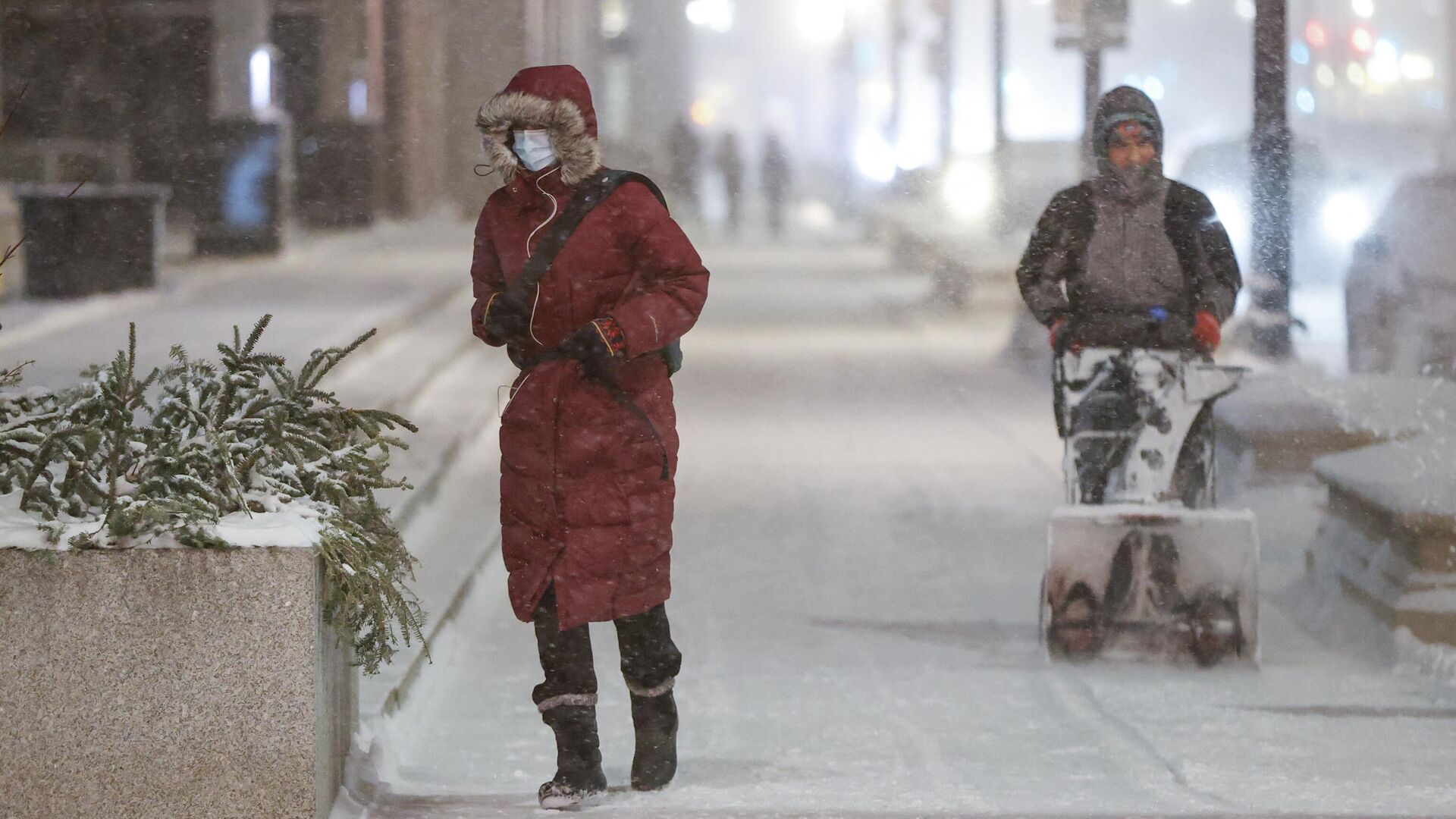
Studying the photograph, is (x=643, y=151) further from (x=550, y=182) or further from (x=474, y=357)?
(x=550, y=182)

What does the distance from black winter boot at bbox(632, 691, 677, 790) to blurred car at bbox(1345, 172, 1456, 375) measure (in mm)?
6057

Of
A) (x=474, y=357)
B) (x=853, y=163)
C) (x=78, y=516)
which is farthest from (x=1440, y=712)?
(x=853, y=163)

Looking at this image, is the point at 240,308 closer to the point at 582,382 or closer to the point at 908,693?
the point at 908,693

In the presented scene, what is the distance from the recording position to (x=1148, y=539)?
19.6 feet

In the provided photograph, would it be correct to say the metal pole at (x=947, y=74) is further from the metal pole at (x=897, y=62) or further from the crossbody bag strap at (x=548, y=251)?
the crossbody bag strap at (x=548, y=251)

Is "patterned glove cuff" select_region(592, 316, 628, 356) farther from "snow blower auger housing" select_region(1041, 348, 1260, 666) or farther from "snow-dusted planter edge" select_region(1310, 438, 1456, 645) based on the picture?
"snow-dusted planter edge" select_region(1310, 438, 1456, 645)

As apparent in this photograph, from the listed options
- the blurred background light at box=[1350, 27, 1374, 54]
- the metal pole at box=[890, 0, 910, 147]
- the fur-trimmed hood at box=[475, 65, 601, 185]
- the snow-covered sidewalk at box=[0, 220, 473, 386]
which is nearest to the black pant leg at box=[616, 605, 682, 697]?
the fur-trimmed hood at box=[475, 65, 601, 185]

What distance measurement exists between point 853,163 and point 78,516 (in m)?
45.1

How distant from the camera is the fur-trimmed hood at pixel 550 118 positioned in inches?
166

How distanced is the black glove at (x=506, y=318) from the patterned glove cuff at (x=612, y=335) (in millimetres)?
204

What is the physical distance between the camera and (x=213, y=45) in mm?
21688

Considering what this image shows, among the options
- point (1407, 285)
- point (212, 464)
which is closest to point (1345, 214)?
point (1407, 285)

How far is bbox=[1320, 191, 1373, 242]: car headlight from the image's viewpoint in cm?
1458

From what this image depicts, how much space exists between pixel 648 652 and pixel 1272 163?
19.0ft
